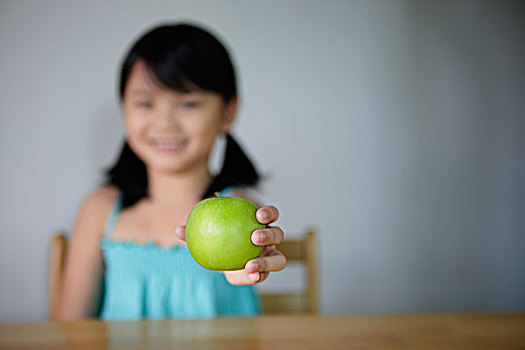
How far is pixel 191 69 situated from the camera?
1087 millimetres

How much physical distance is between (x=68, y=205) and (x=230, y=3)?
88 cm

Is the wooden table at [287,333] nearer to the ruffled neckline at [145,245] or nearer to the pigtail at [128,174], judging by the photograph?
the ruffled neckline at [145,245]

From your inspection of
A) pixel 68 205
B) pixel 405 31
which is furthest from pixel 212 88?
pixel 405 31

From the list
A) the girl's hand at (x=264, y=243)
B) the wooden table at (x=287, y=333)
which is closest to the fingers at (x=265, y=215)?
the girl's hand at (x=264, y=243)

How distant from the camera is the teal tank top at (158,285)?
110 cm

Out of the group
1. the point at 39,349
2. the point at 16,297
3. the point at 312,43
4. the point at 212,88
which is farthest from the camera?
the point at 312,43

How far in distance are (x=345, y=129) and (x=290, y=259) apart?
617 millimetres

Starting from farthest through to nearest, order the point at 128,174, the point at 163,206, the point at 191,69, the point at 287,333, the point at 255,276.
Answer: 1. the point at 128,174
2. the point at 163,206
3. the point at 191,69
4. the point at 287,333
5. the point at 255,276

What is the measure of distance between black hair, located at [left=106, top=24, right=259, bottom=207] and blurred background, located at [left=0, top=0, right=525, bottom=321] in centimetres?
33

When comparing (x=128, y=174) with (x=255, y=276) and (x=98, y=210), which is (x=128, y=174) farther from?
(x=255, y=276)

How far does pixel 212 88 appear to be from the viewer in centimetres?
112

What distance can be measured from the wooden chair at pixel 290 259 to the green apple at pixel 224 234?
22.5 inches

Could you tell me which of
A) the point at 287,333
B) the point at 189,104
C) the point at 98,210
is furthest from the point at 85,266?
the point at 287,333

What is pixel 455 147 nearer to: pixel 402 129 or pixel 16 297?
pixel 402 129
